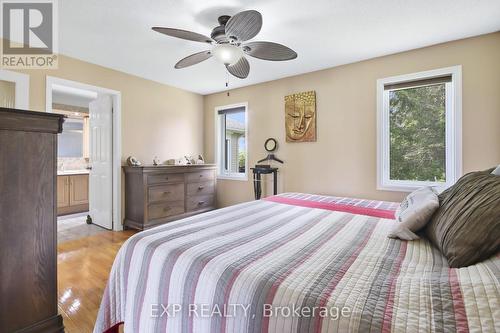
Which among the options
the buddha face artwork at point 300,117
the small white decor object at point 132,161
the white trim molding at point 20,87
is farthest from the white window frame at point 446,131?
the white trim molding at point 20,87

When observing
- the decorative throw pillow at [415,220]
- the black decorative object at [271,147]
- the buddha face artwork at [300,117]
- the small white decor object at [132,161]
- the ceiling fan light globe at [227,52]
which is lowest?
the decorative throw pillow at [415,220]

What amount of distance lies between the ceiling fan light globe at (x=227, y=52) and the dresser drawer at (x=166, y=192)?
2232 millimetres

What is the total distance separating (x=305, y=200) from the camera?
97.7 inches

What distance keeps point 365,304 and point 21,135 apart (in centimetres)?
180

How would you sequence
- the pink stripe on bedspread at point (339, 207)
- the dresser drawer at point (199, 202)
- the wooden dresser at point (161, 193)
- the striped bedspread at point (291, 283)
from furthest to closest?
the dresser drawer at point (199, 202) → the wooden dresser at point (161, 193) → the pink stripe on bedspread at point (339, 207) → the striped bedspread at point (291, 283)

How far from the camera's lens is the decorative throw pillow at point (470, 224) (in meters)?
0.87

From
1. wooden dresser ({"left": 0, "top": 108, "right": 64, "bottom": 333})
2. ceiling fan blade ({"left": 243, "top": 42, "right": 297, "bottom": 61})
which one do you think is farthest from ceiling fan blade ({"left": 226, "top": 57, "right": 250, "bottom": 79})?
wooden dresser ({"left": 0, "top": 108, "right": 64, "bottom": 333})

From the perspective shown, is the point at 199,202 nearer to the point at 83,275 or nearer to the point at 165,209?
the point at 165,209

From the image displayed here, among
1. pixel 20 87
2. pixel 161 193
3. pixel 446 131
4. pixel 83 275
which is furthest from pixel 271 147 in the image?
pixel 20 87

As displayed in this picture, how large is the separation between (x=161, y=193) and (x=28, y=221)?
2339mm

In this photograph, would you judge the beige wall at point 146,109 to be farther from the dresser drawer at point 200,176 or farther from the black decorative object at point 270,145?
the black decorative object at point 270,145

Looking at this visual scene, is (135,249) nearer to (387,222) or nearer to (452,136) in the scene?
(387,222)

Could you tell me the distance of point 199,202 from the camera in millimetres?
4293

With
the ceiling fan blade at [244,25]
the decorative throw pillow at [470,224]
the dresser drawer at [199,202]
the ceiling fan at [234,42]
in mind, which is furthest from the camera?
the dresser drawer at [199,202]
